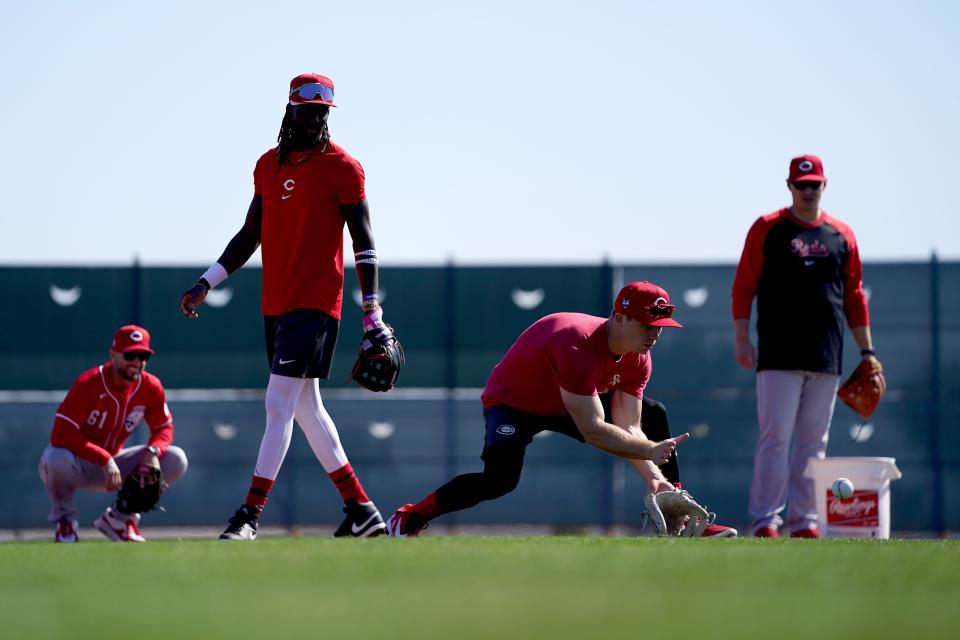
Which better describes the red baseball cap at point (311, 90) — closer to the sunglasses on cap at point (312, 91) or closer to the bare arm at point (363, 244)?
the sunglasses on cap at point (312, 91)

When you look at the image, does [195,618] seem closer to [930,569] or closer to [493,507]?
[930,569]

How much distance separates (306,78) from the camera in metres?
6.92

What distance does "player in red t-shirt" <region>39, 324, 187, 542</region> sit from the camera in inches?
358

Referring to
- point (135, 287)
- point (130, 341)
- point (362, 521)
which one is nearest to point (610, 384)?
point (362, 521)

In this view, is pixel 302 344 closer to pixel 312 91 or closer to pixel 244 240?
pixel 244 240

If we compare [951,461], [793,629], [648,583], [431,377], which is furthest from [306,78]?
[951,461]

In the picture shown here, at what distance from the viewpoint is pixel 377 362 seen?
683 centimetres

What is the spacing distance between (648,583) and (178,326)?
833 cm

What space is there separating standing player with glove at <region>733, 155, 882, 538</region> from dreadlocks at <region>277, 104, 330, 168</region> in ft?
8.96

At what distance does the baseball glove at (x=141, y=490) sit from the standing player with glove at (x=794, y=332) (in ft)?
11.2

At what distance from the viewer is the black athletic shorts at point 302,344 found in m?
6.73

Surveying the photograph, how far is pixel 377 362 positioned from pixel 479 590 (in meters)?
2.67

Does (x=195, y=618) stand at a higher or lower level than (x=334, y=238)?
lower

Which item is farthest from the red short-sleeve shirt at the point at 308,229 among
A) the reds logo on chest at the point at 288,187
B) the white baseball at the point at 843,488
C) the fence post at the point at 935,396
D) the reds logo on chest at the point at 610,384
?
the fence post at the point at 935,396
